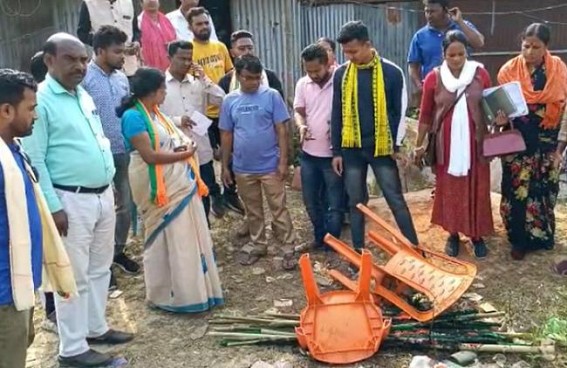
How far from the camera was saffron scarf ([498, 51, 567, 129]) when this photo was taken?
504 cm

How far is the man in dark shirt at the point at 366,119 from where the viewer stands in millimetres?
4941

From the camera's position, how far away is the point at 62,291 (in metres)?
3.37

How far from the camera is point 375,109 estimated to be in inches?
196

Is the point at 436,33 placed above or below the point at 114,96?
above

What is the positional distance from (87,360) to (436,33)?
13.1 ft

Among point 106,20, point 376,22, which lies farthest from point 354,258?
point 376,22

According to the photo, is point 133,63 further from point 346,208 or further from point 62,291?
point 62,291

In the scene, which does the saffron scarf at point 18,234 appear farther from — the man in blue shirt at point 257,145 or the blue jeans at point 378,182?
the blue jeans at point 378,182

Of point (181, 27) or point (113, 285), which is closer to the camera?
point (113, 285)

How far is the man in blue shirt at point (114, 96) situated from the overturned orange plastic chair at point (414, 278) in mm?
1828

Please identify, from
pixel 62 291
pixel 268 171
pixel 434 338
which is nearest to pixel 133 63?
pixel 268 171

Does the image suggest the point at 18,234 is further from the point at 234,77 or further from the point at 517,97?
the point at 517,97

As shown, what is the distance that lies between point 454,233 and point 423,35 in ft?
6.01

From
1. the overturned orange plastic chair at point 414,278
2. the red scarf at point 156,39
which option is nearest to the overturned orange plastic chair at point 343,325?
the overturned orange plastic chair at point 414,278
